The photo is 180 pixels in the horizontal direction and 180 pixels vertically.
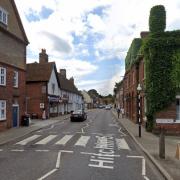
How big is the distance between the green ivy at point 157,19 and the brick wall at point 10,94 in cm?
1214

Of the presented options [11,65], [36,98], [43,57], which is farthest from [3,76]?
[43,57]

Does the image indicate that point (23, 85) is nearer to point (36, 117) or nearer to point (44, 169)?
point (36, 117)

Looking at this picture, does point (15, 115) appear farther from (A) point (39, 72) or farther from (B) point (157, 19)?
(A) point (39, 72)

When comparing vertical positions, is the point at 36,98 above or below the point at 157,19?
below

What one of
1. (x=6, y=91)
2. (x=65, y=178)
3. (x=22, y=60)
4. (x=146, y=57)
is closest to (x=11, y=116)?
(x=6, y=91)

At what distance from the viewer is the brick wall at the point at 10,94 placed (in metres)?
30.2

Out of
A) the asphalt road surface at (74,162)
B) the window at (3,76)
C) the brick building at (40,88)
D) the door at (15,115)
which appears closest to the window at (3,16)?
the window at (3,76)

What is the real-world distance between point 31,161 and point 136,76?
2513 centimetres

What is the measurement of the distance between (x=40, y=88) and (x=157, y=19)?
1005 inches

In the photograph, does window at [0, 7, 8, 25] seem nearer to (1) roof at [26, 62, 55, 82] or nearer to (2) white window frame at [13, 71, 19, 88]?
(2) white window frame at [13, 71, 19, 88]

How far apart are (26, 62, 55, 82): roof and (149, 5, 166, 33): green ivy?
24.6 meters

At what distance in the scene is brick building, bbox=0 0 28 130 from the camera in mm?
30028

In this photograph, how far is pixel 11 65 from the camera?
3181cm

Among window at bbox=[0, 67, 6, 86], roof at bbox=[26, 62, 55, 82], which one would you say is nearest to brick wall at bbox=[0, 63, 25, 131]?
window at bbox=[0, 67, 6, 86]
